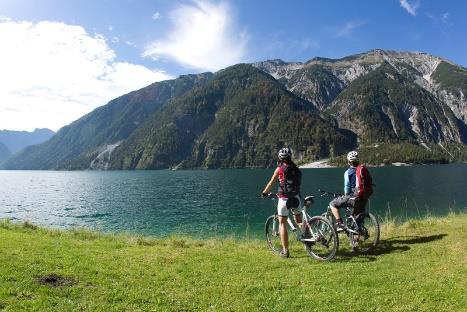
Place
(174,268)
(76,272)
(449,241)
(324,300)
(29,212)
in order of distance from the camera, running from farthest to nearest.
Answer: (29,212)
(449,241)
(174,268)
(76,272)
(324,300)

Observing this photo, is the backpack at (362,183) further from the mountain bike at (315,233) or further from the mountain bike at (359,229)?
the mountain bike at (315,233)

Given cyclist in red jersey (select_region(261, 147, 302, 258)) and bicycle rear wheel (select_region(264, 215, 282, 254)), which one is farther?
bicycle rear wheel (select_region(264, 215, 282, 254))

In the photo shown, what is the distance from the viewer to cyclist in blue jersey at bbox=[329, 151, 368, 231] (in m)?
15.3

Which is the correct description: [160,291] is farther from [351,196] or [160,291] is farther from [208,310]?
[351,196]

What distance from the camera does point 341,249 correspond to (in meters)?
15.5

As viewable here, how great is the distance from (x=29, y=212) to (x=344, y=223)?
225ft

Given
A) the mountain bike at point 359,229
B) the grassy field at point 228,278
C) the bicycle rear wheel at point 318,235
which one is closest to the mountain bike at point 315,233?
the bicycle rear wheel at point 318,235

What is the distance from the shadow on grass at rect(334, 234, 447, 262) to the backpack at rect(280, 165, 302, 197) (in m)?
2.79

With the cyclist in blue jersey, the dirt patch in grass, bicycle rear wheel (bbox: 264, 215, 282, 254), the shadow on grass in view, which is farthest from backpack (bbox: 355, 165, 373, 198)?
the dirt patch in grass

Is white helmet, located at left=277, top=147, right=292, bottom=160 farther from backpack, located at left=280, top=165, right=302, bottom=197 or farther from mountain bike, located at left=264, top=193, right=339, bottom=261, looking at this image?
mountain bike, located at left=264, top=193, right=339, bottom=261

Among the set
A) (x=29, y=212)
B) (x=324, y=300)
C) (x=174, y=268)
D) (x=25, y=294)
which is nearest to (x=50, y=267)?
(x=25, y=294)

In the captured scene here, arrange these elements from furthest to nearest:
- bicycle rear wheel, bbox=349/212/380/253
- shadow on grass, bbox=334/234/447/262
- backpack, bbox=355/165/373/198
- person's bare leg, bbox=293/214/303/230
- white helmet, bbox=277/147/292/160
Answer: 1. backpack, bbox=355/165/373/198
2. bicycle rear wheel, bbox=349/212/380/253
3. person's bare leg, bbox=293/214/303/230
4. white helmet, bbox=277/147/292/160
5. shadow on grass, bbox=334/234/447/262

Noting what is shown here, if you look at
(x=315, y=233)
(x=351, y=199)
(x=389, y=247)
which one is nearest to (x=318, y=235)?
(x=315, y=233)

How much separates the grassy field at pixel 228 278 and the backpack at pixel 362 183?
2.24 metres
